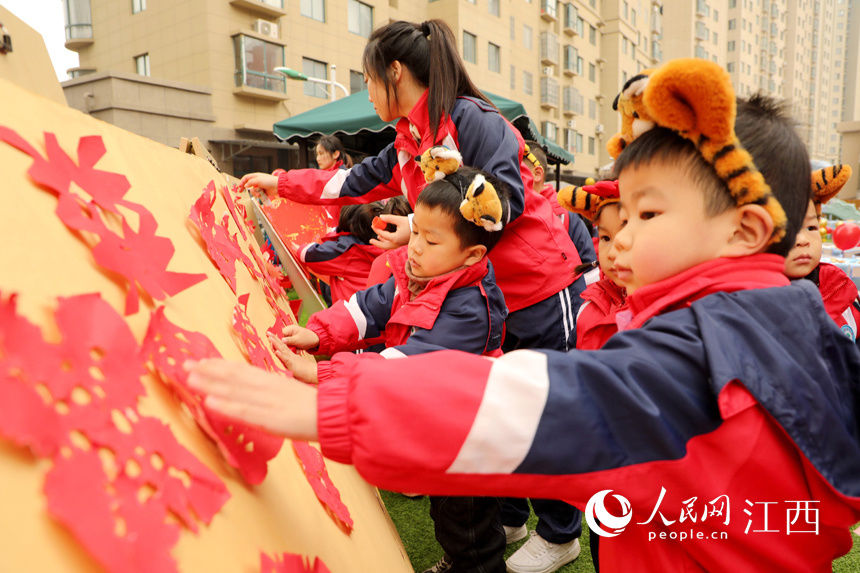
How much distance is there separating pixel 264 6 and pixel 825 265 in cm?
1343

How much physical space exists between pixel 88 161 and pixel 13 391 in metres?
0.36

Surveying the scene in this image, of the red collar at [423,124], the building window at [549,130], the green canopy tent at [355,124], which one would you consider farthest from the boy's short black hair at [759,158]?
the building window at [549,130]

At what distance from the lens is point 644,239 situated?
2.49 feet

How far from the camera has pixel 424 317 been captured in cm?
140

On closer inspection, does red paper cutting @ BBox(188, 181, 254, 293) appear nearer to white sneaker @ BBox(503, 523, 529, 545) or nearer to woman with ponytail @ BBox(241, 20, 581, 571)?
woman with ponytail @ BBox(241, 20, 581, 571)

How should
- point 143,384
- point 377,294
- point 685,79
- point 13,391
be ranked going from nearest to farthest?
point 13,391 → point 143,384 → point 685,79 → point 377,294

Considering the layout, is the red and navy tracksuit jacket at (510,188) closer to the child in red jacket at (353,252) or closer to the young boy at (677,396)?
the young boy at (677,396)

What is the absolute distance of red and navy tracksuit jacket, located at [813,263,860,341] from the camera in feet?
6.22

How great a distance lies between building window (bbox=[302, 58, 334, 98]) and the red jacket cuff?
14.5 metres

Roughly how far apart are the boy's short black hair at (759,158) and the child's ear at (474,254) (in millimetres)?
745

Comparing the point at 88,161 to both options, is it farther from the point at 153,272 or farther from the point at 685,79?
the point at 685,79

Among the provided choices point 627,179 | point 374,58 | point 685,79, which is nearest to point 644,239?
point 627,179

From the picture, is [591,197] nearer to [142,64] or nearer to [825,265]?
[825,265]

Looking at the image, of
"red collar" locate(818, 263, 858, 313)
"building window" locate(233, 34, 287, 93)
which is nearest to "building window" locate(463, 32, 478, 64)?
"building window" locate(233, 34, 287, 93)
